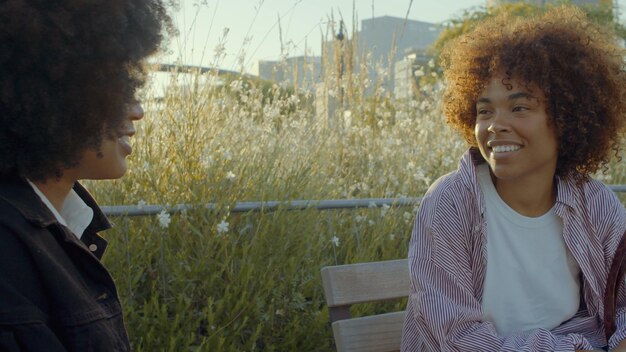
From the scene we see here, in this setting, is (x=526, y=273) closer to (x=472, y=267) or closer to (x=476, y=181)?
(x=472, y=267)

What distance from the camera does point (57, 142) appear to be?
1.51 meters

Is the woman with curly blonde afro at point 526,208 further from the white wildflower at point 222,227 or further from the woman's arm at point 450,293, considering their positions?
the white wildflower at point 222,227

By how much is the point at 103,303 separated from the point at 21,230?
0.82 feet

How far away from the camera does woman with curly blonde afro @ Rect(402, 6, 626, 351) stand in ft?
7.39

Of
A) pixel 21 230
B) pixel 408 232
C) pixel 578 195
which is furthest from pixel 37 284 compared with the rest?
pixel 408 232

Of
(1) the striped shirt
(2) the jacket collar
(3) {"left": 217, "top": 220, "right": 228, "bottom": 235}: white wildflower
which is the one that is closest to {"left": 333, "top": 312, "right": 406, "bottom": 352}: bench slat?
(1) the striped shirt

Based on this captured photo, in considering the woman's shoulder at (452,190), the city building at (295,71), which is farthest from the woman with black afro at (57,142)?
the city building at (295,71)

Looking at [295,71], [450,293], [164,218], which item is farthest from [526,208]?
[295,71]

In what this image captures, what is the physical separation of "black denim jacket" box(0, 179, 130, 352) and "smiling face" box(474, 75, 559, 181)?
1308mm

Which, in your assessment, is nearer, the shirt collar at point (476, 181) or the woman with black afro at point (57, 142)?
the woman with black afro at point (57, 142)

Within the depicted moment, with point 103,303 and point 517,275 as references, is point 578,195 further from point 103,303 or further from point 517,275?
point 103,303

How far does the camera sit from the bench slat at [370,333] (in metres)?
2.42

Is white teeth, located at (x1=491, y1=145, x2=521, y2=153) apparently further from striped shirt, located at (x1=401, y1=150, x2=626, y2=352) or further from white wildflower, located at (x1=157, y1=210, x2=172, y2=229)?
white wildflower, located at (x1=157, y1=210, x2=172, y2=229)

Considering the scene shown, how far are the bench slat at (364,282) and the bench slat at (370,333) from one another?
0.22ft
